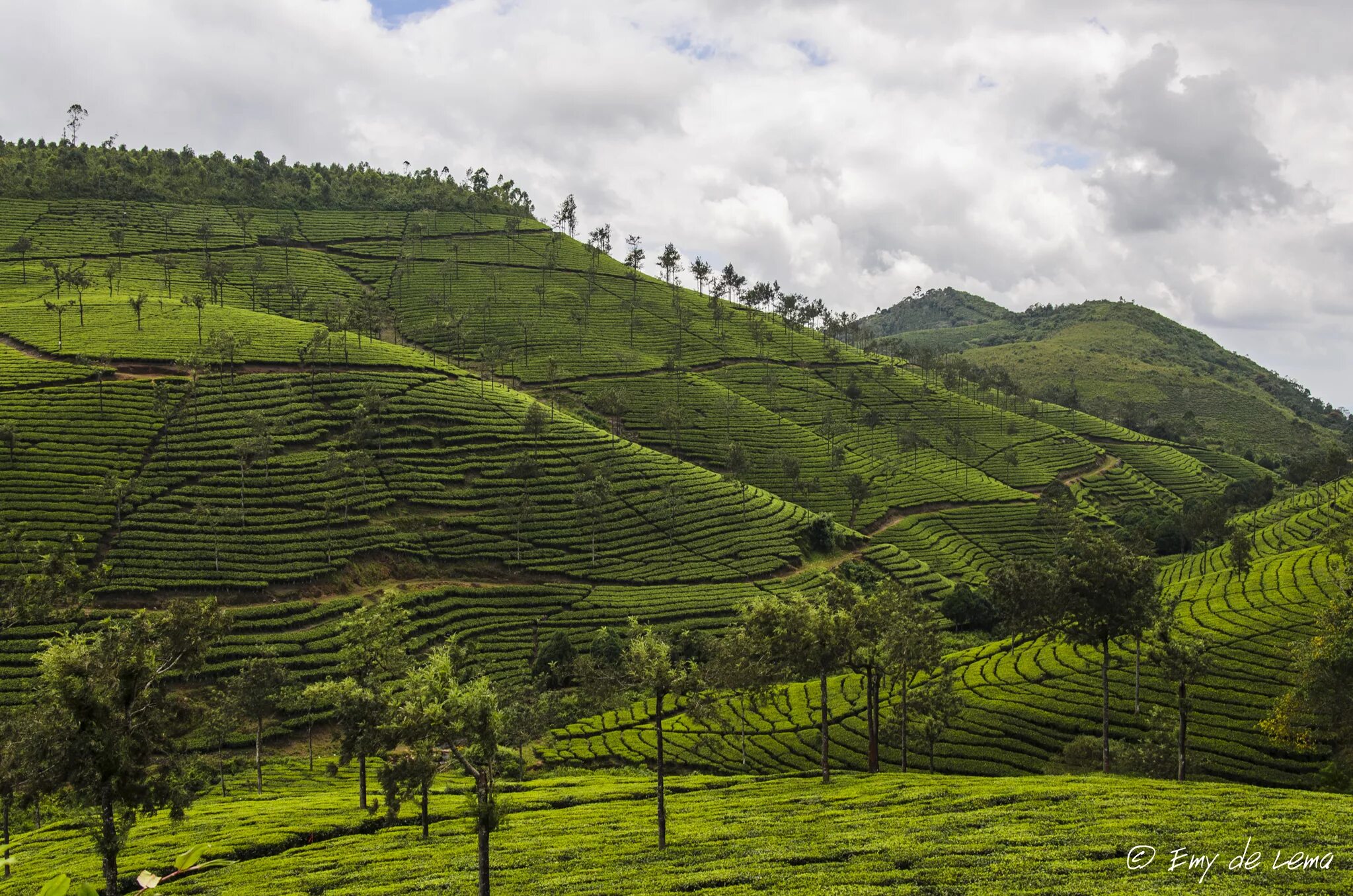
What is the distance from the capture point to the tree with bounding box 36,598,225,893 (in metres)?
22.3

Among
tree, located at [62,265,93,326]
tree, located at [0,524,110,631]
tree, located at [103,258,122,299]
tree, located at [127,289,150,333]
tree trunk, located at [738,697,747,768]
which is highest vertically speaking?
tree, located at [103,258,122,299]

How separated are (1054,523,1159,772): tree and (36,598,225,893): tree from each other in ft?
135

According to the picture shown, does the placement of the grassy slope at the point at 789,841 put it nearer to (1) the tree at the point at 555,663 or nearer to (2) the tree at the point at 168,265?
(1) the tree at the point at 555,663

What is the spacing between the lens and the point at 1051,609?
43.8 metres

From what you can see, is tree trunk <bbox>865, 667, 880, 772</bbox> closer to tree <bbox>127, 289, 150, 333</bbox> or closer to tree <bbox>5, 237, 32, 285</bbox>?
tree <bbox>127, 289, 150, 333</bbox>

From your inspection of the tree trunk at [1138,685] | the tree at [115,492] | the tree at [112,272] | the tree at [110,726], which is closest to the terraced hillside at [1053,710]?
the tree trunk at [1138,685]

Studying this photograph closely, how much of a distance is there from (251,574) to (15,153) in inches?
7462

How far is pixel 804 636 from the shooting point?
3816cm

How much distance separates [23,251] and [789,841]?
176957 mm

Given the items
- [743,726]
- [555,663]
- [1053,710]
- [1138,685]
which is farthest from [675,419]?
[1138,685]

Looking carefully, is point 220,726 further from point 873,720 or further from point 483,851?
point 873,720

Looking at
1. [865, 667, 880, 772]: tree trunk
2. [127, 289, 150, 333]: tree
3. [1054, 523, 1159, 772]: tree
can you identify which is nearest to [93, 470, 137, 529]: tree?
[127, 289, 150, 333]: tree

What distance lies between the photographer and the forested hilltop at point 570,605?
27016 millimetres

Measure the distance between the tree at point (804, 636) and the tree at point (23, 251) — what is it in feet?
523
